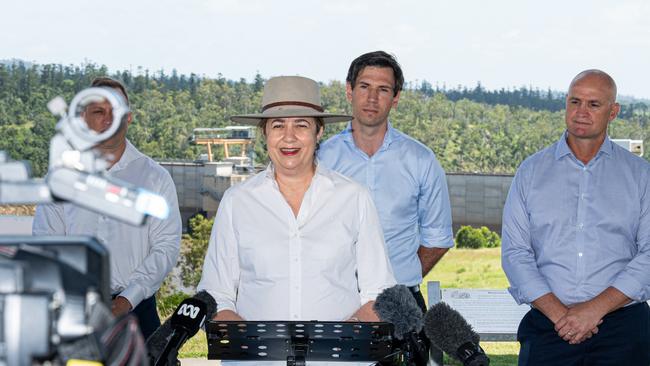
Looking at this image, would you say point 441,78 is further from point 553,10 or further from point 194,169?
point 553,10

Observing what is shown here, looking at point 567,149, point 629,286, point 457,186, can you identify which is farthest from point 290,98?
point 457,186

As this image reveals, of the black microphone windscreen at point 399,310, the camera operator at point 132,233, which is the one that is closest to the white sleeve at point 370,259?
the black microphone windscreen at point 399,310

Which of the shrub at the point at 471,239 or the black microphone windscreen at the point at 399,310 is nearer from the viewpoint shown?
the black microphone windscreen at the point at 399,310

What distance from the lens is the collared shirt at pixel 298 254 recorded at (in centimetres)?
323

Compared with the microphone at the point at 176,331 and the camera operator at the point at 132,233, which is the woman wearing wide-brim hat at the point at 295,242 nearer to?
the microphone at the point at 176,331

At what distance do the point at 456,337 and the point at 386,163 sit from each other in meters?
1.80

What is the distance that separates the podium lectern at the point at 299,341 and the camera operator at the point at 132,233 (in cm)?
108

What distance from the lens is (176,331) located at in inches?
111

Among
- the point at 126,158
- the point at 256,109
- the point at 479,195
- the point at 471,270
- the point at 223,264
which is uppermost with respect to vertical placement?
the point at 126,158

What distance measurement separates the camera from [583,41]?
32.3 m

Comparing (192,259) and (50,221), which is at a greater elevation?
(50,221)

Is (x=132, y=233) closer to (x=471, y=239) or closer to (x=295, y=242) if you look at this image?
(x=295, y=242)

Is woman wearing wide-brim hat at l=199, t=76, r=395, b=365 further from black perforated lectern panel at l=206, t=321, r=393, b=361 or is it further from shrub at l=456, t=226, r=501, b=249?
shrub at l=456, t=226, r=501, b=249

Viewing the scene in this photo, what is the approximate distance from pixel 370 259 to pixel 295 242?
25 centimetres
